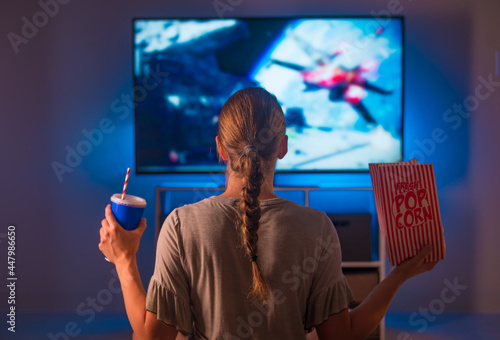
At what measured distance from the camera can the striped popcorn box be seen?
2.92ft

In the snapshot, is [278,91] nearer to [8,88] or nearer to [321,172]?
[321,172]

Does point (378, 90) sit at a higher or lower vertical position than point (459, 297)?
higher

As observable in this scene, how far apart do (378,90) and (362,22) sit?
458 millimetres

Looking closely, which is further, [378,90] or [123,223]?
[378,90]

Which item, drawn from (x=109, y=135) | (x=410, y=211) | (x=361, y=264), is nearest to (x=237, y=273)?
(x=410, y=211)

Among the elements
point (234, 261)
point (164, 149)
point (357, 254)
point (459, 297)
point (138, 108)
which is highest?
point (138, 108)

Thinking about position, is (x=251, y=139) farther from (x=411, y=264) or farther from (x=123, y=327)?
(x=123, y=327)

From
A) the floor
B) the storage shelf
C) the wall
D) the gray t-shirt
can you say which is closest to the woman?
the gray t-shirt

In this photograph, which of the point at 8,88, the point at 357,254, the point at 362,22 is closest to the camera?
the point at 357,254

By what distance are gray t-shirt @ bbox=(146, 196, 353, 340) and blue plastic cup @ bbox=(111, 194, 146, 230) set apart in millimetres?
103

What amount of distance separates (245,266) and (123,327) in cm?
226

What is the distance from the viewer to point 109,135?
123 inches

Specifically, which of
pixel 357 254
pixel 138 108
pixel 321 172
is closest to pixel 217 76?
pixel 138 108

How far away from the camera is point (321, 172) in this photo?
2932 millimetres
